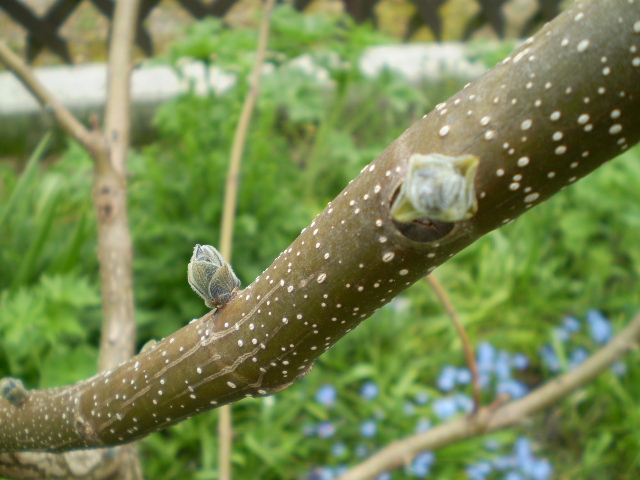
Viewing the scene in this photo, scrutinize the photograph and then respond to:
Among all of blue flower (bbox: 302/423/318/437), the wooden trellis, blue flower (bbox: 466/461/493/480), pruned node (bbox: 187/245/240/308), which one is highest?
the wooden trellis

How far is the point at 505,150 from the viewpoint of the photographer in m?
0.36

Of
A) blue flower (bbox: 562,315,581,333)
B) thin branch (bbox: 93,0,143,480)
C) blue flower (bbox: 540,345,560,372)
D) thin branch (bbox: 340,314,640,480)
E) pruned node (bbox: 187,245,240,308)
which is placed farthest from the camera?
blue flower (bbox: 562,315,581,333)

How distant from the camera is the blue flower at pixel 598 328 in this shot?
238cm

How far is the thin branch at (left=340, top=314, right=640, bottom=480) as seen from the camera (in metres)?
1.55

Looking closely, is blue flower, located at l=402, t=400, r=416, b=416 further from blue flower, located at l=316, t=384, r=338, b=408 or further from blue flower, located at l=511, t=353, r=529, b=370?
blue flower, located at l=511, t=353, r=529, b=370

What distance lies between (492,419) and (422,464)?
25.3 inches

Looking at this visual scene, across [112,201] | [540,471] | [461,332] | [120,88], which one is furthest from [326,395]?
[120,88]

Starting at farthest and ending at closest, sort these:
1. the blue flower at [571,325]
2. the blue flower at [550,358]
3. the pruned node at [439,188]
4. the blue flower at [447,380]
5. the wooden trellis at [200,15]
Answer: the wooden trellis at [200,15]
the blue flower at [571,325]
the blue flower at [550,358]
the blue flower at [447,380]
the pruned node at [439,188]

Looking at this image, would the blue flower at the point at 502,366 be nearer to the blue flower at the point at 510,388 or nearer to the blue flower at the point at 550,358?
the blue flower at the point at 510,388

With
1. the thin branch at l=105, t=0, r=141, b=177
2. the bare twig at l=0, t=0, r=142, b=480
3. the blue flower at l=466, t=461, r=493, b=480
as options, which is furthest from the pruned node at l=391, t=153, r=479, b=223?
the blue flower at l=466, t=461, r=493, b=480

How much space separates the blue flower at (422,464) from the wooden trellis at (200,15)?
3018 mm

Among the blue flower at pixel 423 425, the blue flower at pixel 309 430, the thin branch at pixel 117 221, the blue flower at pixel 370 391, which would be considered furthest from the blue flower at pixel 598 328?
the thin branch at pixel 117 221

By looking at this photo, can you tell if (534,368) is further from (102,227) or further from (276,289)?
(276,289)

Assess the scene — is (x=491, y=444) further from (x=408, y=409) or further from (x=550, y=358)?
(x=550, y=358)
